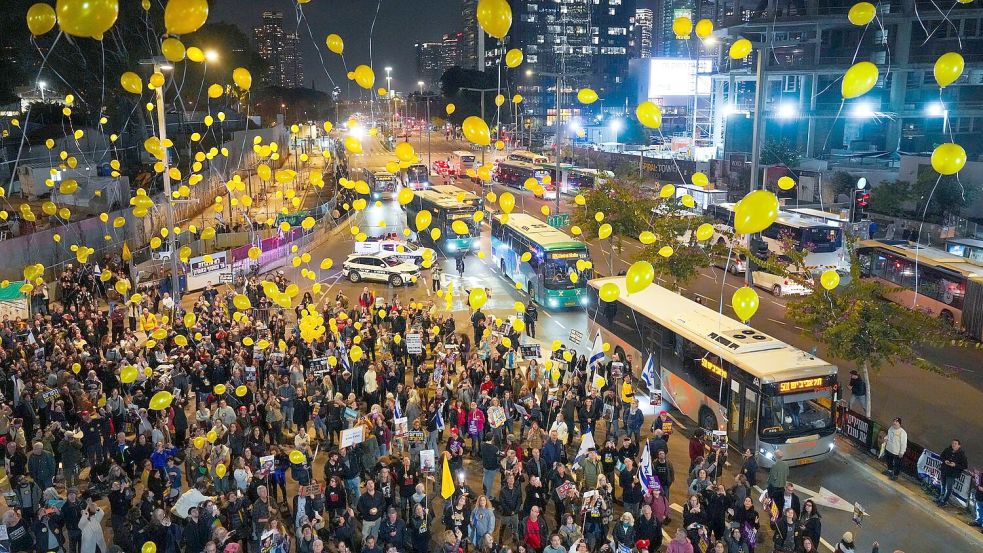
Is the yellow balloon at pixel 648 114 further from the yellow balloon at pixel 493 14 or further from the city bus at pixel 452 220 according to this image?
the city bus at pixel 452 220

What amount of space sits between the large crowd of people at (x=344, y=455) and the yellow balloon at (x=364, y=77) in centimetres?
549

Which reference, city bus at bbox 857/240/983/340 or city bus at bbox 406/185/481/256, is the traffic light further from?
city bus at bbox 406/185/481/256

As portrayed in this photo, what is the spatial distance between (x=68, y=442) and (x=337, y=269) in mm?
19838

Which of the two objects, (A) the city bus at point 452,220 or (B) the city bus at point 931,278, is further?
(A) the city bus at point 452,220

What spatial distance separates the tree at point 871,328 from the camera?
1412 centimetres

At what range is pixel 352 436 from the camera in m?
11.6

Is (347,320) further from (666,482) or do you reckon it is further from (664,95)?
(664,95)

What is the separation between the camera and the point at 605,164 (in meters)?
64.9

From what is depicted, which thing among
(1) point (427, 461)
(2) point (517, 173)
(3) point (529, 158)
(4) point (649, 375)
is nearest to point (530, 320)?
(4) point (649, 375)

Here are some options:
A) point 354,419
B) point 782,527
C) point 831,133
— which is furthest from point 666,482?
point 831,133

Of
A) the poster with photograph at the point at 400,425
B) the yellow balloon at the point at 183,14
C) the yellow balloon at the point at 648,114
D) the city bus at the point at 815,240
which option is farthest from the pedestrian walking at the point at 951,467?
the city bus at the point at 815,240

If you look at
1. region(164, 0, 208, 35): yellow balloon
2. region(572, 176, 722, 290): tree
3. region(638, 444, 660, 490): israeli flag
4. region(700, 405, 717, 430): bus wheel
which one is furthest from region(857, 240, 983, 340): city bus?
region(164, 0, 208, 35): yellow balloon

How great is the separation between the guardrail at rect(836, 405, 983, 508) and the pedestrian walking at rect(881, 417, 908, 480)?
7.0 inches

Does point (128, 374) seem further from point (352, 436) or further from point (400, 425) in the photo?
point (400, 425)
